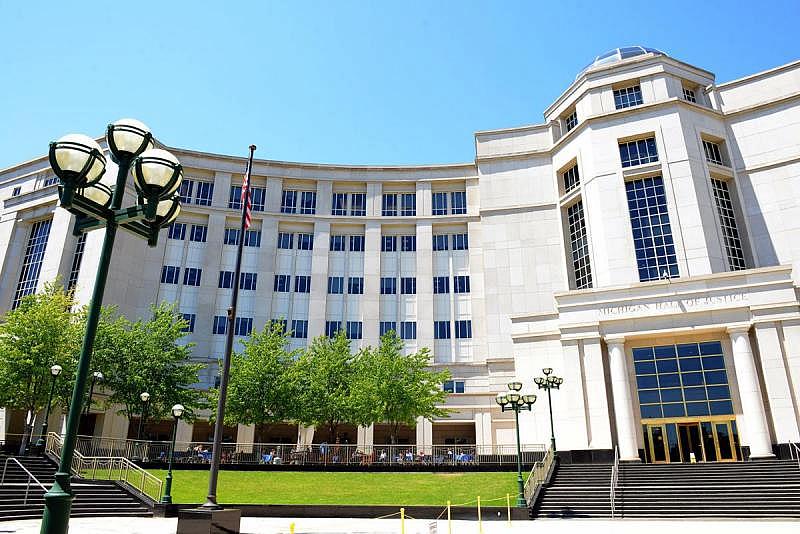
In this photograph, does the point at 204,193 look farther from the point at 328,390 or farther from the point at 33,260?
the point at 328,390

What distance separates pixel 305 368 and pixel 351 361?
4928mm

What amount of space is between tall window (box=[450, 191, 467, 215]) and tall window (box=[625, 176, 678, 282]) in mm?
18269

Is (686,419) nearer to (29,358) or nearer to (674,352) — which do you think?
(674,352)

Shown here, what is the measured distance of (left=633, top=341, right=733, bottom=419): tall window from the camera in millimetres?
31812

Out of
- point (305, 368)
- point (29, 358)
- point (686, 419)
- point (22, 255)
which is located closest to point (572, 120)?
point (686, 419)

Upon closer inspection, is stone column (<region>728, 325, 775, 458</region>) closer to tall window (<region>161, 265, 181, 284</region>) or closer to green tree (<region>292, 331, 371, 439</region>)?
green tree (<region>292, 331, 371, 439</region>)

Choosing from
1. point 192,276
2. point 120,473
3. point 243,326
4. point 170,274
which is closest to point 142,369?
point 120,473

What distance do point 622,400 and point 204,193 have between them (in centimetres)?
4535

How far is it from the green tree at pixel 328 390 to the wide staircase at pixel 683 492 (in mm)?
16802

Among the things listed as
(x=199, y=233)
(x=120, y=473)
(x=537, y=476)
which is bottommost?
(x=537, y=476)

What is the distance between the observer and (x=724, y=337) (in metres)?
31.9

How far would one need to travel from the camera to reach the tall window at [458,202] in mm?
58406

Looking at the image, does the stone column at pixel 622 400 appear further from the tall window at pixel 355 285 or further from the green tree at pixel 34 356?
the green tree at pixel 34 356

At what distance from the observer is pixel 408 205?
59688mm
